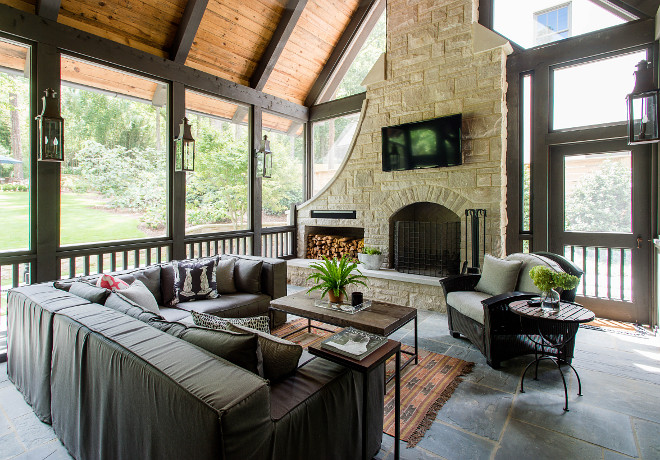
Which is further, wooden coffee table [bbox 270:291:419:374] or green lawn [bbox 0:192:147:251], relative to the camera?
green lawn [bbox 0:192:147:251]

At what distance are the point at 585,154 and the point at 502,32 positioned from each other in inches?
75.8

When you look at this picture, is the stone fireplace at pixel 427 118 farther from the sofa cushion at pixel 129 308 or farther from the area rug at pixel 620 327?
the sofa cushion at pixel 129 308

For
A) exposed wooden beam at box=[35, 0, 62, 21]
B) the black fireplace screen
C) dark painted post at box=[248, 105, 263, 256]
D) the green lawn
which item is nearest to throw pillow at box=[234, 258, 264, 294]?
the green lawn

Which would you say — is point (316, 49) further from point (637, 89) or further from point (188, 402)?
point (188, 402)

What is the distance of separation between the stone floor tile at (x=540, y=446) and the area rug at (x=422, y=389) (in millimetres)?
430

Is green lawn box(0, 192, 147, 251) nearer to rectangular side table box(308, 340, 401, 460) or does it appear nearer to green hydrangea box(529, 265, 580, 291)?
rectangular side table box(308, 340, 401, 460)

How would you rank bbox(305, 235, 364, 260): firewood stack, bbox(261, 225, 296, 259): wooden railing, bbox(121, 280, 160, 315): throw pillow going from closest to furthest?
bbox(121, 280, 160, 315): throw pillow → bbox(305, 235, 364, 260): firewood stack → bbox(261, 225, 296, 259): wooden railing

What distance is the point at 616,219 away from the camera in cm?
396

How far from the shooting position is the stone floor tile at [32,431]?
79.6 inches

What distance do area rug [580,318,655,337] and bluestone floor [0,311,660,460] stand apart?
59 cm

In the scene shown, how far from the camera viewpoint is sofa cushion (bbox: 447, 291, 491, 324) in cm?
306

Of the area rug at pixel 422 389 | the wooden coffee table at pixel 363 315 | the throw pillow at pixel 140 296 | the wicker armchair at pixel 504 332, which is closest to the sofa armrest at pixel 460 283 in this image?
the wicker armchair at pixel 504 332

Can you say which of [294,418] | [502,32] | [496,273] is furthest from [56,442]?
[502,32]

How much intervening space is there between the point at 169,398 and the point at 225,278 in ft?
8.54
